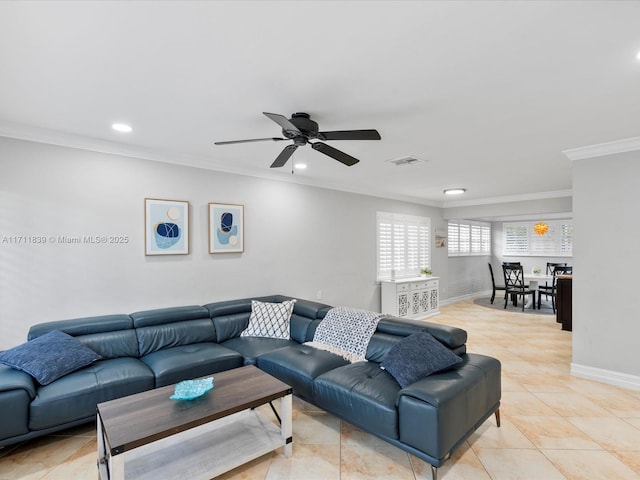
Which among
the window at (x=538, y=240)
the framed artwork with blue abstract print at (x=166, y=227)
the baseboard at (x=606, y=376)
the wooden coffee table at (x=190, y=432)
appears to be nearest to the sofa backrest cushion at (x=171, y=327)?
the framed artwork with blue abstract print at (x=166, y=227)

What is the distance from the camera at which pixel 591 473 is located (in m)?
2.18

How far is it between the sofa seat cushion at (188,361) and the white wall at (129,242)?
78cm

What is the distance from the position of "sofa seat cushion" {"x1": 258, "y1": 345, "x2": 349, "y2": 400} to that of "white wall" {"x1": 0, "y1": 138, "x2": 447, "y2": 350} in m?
1.46

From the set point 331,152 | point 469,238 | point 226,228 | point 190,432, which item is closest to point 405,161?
point 331,152

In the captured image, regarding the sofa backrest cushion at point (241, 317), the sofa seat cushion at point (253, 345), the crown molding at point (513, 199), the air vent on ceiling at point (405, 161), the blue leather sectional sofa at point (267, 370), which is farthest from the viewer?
the crown molding at point (513, 199)

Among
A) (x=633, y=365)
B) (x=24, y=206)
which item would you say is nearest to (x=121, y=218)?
(x=24, y=206)

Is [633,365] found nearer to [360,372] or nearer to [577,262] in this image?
[577,262]

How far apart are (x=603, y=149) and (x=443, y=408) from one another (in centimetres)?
342

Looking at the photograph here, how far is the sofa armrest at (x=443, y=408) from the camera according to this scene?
202cm

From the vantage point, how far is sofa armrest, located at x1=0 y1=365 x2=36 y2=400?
2264mm

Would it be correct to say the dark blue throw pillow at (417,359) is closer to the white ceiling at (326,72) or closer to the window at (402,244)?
the white ceiling at (326,72)

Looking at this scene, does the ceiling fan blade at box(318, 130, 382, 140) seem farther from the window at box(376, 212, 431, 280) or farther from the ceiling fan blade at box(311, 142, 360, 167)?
the window at box(376, 212, 431, 280)

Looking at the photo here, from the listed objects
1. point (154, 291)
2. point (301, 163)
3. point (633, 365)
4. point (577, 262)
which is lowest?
point (633, 365)

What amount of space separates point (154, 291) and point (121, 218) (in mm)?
895
